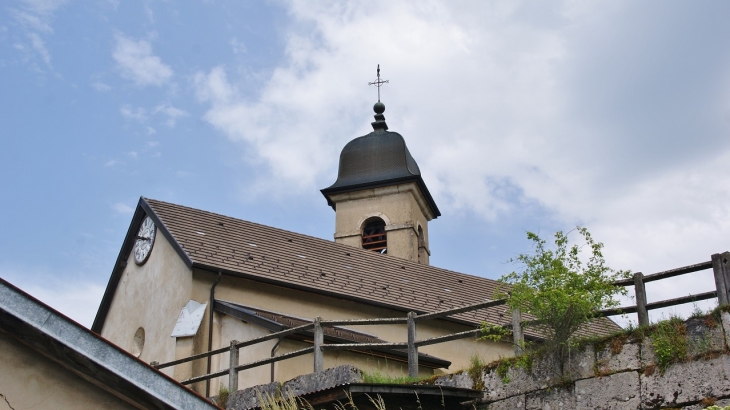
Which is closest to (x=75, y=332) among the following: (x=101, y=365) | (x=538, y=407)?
(x=101, y=365)

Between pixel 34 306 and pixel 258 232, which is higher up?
pixel 258 232

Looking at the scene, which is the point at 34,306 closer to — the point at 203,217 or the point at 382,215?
the point at 203,217

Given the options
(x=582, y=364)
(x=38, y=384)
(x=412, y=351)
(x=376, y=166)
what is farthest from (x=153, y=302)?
(x=38, y=384)

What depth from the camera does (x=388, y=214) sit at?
2939cm

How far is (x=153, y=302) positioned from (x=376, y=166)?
1219 cm

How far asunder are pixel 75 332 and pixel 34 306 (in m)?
0.34

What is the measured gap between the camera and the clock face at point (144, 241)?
20922mm

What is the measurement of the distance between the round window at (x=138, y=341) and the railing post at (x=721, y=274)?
1335 centimetres

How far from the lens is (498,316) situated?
20.9 m

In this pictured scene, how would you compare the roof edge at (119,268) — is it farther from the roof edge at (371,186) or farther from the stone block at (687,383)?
the stone block at (687,383)

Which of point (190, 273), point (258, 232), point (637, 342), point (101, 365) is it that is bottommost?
point (101, 365)

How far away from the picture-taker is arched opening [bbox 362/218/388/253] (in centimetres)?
2925

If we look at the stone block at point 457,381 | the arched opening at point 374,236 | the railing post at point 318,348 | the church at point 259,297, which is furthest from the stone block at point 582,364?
the arched opening at point 374,236

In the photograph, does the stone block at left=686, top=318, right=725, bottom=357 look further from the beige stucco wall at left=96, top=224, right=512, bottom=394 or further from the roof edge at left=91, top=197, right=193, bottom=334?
the roof edge at left=91, top=197, right=193, bottom=334
